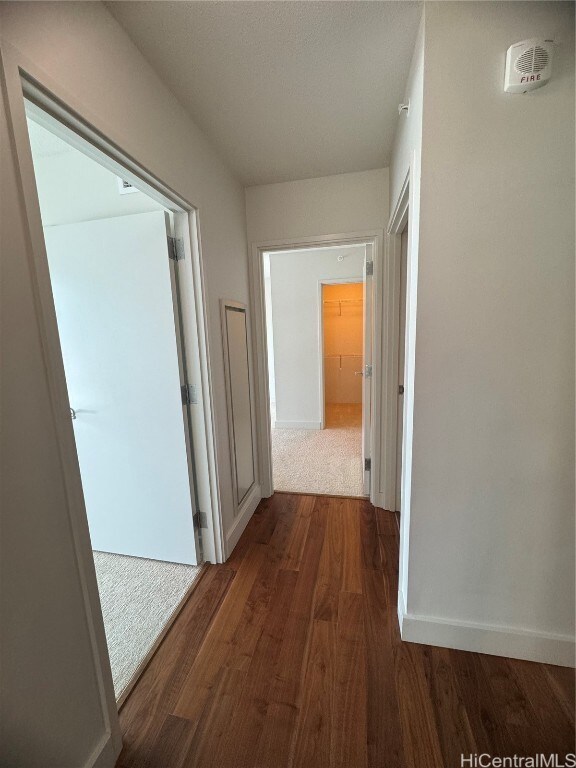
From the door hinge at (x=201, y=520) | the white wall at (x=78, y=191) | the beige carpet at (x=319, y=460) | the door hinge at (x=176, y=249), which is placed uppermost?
the white wall at (x=78, y=191)

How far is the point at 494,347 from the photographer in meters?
1.14

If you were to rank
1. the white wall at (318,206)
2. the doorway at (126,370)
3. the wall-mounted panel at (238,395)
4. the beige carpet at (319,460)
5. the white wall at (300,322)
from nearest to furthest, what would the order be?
the doorway at (126,370) → the wall-mounted panel at (238,395) → the white wall at (318,206) → the beige carpet at (319,460) → the white wall at (300,322)

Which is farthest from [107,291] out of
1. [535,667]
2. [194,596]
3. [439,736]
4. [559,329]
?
[535,667]

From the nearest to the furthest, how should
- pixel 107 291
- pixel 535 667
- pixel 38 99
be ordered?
pixel 38 99
pixel 535 667
pixel 107 291

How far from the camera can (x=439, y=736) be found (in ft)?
3.43

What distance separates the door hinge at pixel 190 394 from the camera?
1692mm

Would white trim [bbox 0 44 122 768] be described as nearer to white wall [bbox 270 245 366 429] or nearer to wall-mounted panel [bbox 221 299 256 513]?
wall-mounted panel [bbox 221 299 256 513]

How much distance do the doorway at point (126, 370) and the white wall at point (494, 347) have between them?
121 cm

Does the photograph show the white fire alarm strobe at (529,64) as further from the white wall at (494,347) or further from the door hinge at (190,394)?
the door hinge at (190,394)

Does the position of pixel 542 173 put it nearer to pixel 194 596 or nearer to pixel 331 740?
pixel 331 740

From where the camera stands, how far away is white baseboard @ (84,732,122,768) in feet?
3.04

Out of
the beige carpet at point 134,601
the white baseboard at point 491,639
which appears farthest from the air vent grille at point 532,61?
the beige carpet at point 134,601

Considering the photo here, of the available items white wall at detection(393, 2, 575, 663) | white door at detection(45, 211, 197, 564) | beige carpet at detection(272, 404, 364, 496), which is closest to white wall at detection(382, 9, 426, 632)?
white wall at detection(393, 2, 575, 663)

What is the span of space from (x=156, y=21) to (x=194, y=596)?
8.28ft
